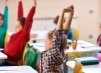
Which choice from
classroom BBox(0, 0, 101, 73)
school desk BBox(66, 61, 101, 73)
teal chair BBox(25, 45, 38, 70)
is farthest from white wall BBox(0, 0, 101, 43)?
school desk BBox(66, 61, 101, 73)

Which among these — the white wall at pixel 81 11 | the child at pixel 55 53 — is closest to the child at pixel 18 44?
the child at pixel 55 53

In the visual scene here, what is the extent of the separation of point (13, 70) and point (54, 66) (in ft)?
1.61

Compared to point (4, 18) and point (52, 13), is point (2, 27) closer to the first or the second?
point (4, 18)

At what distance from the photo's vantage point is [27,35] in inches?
154

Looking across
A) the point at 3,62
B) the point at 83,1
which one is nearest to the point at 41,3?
the point at 83,1

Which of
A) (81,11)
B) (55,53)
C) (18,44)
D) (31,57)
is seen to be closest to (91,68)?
(55,53)

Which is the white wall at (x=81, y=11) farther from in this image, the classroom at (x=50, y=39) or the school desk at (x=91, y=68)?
the school desk at (x=91, y=68)

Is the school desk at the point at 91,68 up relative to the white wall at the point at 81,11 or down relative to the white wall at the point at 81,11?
down

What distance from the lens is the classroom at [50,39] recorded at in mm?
2639

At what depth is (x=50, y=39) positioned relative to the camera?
106 inches

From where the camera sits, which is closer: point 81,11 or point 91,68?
point 91,68

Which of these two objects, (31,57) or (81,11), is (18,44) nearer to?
(31,57)

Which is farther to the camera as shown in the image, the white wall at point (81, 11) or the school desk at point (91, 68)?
the white wall at point (81, 11)

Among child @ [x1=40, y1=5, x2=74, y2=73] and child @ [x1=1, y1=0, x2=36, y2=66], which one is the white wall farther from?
child @ [x1=40, y1=5, x2=74, y2=73]
